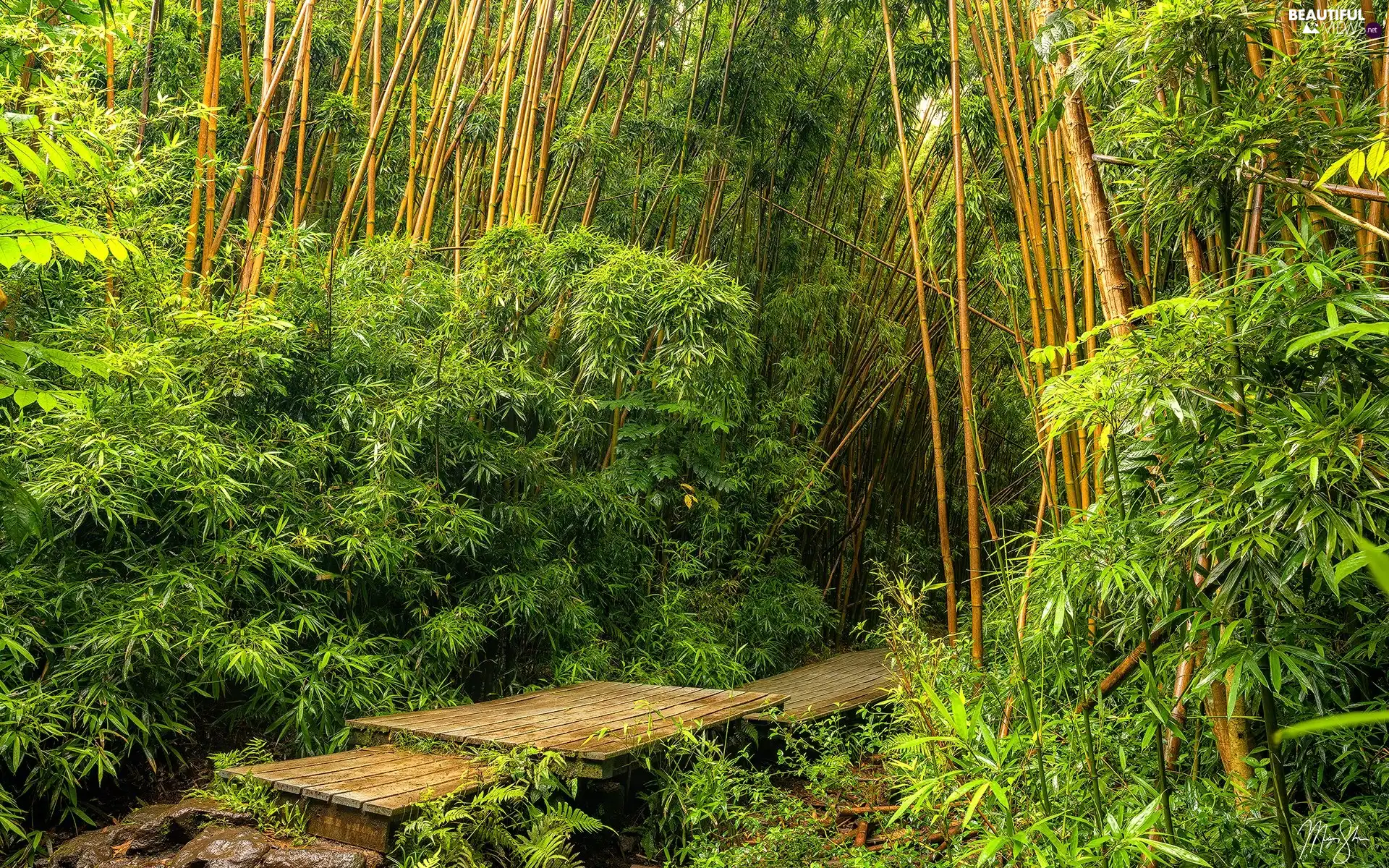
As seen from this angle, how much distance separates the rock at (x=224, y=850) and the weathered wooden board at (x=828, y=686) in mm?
1410

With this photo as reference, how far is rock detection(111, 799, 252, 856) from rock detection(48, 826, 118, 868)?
0.07ft

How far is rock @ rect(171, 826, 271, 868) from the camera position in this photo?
6.42ft

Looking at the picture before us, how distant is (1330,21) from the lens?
165 centimetres

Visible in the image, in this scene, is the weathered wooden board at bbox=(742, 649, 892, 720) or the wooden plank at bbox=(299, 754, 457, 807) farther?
the weathered wooden board at bbox=(742, 649, 892, 720)

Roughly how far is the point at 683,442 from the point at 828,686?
1223 mm

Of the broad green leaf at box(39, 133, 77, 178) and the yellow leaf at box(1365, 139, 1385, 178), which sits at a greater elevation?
the broad green leaf at box(39, 133, 77, 178)

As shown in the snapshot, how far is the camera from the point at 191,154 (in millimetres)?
3203

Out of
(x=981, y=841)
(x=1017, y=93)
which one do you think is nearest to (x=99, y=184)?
(x=1017, y=93)

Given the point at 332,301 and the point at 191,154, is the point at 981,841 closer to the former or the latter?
the point at 332,301

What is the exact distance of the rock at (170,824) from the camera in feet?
6.79

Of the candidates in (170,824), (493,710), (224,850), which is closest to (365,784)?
(224,850)

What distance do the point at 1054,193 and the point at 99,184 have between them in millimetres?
2610

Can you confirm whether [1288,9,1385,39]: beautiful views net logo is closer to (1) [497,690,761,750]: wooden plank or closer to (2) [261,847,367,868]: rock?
(1) [497,690,761,750]: wooden plank
